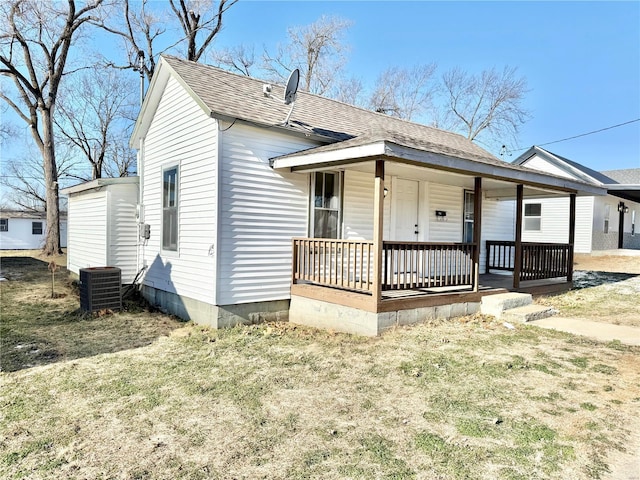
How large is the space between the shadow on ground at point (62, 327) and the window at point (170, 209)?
4.80 ft

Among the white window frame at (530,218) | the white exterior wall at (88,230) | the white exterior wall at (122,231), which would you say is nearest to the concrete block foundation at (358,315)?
the white exterior wall at (122,231)

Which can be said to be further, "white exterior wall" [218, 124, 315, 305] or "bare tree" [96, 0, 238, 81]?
"bare tree" [96, 0, 238, 81]

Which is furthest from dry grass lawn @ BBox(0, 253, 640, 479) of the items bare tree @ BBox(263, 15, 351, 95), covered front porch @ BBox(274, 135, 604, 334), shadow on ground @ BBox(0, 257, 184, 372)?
bare tree @ BBox(263, 15, 351, 95)

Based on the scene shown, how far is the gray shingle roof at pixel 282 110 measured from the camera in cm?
677

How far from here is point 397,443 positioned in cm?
309

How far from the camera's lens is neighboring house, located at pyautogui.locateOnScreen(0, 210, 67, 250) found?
1191 inches

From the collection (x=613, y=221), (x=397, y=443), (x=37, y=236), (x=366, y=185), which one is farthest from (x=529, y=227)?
(x=37, y=236)

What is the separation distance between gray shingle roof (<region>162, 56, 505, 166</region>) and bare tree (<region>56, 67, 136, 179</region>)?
20934 mm

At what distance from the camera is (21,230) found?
30.9m

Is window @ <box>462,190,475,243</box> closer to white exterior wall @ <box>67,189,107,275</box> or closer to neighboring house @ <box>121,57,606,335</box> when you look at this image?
neighboring house @ <box>121,57,606,335</box>

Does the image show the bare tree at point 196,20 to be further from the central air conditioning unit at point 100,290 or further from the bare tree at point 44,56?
the central air conditioning unit at point 100,290

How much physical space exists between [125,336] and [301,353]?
297 centimetres

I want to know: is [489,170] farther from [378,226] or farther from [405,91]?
[405,91]

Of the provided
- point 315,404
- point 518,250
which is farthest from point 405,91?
point 315,404
